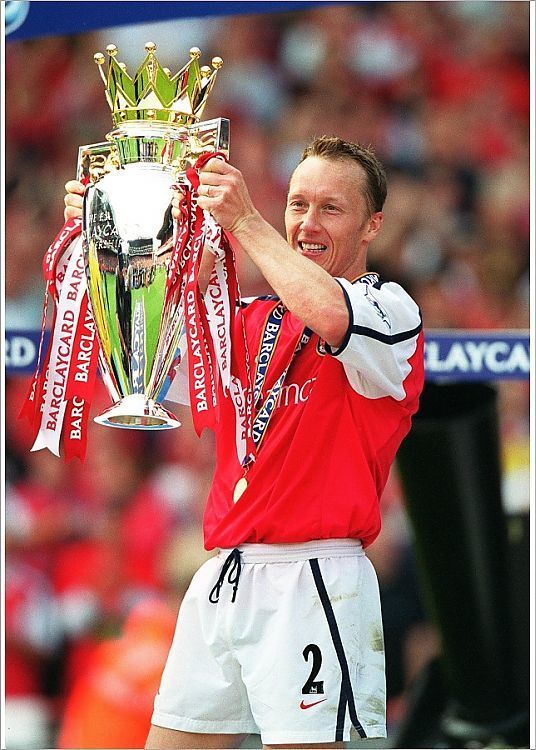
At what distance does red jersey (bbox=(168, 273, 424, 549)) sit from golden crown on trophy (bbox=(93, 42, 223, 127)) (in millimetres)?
475

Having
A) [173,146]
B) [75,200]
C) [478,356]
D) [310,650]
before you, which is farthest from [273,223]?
[310,650]

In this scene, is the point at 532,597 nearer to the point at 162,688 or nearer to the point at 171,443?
the point at 171,443

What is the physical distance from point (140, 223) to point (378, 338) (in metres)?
0.52

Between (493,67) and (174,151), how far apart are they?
266 centimetres

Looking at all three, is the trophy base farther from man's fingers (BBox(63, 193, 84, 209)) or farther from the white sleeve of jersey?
man's fingers (BBox(63, 193, 84, 209))

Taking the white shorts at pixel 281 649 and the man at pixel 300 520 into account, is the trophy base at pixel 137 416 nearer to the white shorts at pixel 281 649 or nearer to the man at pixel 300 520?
the man at pixel 300 520

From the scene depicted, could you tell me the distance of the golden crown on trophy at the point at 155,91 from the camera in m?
2.42

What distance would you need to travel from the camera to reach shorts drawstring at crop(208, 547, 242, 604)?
2.53 meters

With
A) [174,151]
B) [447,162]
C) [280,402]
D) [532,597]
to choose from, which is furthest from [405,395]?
[447,162]

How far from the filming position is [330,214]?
8.75 ft

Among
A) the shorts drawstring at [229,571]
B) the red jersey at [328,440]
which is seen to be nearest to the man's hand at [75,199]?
the red jersey at [328,440]

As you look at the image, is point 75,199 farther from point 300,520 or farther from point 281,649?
point 281,649

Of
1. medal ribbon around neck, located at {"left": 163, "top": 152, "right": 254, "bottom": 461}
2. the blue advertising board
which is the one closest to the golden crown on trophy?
medal ribbon around neck, located at {"left": 163, "top": 152, "right": 254, "bottom": 461}

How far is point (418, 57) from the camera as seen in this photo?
4750mm
